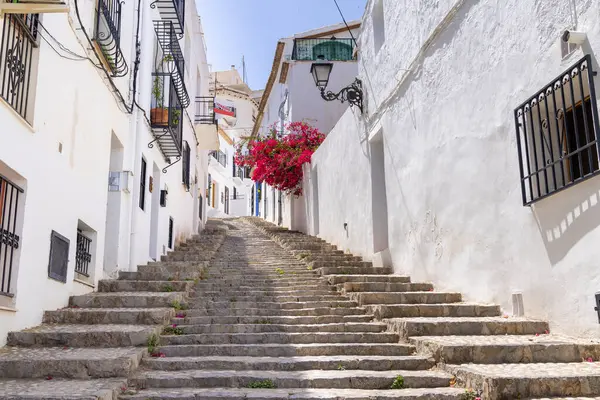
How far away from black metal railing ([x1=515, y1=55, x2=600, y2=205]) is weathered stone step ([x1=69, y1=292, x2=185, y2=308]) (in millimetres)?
4434

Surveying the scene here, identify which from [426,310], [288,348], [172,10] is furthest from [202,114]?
[288,348]

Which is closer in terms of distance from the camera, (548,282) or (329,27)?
(548,282)

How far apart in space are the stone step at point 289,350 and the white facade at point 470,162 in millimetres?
1608

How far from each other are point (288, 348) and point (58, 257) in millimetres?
2963

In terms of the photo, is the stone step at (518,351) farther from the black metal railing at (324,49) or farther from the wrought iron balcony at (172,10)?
the black metal railing at (324,49)

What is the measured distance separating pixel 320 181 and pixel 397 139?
6009 millimetres

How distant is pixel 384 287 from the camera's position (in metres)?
8.41

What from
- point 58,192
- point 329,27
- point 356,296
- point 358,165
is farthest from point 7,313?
point 329,27

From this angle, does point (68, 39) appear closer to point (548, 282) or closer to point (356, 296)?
point (356, 296)

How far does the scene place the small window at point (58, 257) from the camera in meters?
6.75

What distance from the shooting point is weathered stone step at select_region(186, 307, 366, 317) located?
736 cm

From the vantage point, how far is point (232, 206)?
4012cm

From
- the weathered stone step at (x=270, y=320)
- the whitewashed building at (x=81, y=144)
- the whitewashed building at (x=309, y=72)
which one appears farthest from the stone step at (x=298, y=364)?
the whitewashed building at (x=309, y=72)

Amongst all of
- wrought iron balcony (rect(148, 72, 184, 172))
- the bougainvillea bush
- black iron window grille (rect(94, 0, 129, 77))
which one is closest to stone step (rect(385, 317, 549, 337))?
black iron window grille (rect(94, 0, 129, 77))
